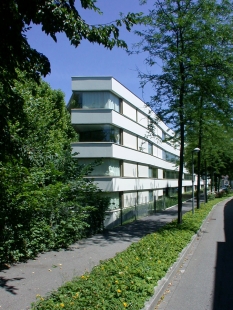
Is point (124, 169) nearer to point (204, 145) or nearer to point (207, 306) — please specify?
point (204, 145)

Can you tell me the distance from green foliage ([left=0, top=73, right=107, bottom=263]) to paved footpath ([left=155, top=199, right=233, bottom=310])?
3436 mm

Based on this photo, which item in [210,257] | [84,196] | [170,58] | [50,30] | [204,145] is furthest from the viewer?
[204,145]

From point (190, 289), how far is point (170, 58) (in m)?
9.25

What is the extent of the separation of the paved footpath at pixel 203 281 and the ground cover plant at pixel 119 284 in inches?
13.7

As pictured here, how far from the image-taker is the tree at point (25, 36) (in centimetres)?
486

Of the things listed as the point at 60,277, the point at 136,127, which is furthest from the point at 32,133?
the point at 136,127

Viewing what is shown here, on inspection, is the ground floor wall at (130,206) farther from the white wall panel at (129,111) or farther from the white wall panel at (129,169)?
the white wall panel at (129,111)

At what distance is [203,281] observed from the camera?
24.5 feet

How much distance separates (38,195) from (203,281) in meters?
4.20

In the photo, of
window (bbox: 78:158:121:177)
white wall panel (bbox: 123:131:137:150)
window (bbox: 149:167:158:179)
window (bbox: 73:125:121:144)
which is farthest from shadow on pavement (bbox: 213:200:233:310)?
window (bbox: 149:167:158:179)

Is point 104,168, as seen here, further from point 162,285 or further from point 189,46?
point 162,285

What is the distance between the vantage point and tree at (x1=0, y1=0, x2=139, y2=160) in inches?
191

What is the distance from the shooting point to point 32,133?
1018cm

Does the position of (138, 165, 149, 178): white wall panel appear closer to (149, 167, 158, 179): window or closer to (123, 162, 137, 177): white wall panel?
(123, 162, 137, 177): white wall panel
